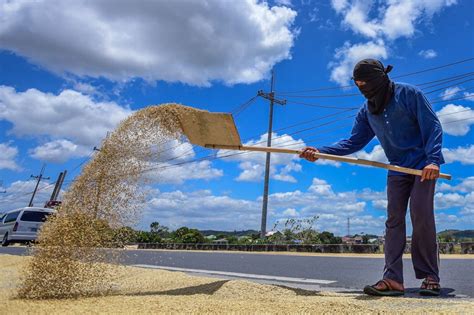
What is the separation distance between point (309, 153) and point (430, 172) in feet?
3.25

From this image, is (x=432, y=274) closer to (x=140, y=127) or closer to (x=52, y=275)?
(x=140, y=127)

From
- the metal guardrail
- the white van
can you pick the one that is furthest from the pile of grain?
the white van

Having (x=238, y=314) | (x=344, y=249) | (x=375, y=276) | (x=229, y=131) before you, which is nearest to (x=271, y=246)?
(x=344, y=249)

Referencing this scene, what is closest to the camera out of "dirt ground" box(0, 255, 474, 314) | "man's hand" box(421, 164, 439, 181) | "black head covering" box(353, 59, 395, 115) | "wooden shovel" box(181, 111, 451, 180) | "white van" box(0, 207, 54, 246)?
"dirt ground" box(0, 255, 474, 314)

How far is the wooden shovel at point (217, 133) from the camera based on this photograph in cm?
376

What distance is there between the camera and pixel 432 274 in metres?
3.23

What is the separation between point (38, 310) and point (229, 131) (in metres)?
2.06

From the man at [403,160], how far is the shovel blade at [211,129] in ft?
2.30

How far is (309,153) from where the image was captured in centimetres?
367

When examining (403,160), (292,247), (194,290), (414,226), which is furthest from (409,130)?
(292,247)

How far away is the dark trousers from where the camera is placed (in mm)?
3191

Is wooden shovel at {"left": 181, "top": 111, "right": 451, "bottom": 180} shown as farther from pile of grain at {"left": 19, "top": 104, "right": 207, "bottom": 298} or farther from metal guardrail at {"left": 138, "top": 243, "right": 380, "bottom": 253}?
metal guardrail at {"left": 138, "top": 243, "right": 380, "bottom": 253}

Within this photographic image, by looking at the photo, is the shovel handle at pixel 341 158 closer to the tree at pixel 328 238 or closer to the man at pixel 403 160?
the man at pixel 403 160

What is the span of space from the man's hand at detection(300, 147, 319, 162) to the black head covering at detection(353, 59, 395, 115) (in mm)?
608
